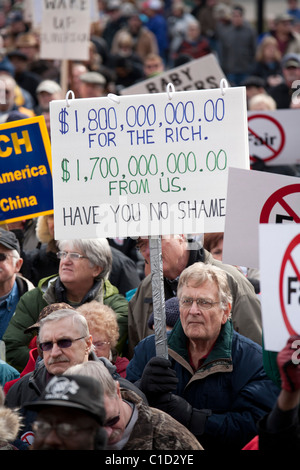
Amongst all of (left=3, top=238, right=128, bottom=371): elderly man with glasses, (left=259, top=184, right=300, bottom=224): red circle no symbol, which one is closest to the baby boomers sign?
(left=259, top=184, right=300, bottom=224): red circle no symbol

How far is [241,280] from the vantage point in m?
5.05

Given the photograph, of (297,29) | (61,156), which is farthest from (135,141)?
(297,29)

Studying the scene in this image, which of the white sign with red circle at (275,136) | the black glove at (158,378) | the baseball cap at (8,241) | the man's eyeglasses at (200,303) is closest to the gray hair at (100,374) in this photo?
the black glove at (158,378)

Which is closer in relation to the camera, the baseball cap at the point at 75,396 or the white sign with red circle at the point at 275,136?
the baseball cap at the point at 75,396

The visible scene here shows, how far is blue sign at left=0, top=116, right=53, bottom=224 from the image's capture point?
5.57 meters

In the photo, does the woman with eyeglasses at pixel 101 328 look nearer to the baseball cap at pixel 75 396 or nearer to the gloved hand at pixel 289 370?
the baseball cap at pixel 75 396

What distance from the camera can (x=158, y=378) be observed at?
4.02 meters

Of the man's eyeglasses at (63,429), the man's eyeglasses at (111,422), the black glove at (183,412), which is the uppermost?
the man's eyeglasses at (63,429)

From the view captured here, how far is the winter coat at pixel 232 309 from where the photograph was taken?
4898 millimetres

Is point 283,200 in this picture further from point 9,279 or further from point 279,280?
point 9,279

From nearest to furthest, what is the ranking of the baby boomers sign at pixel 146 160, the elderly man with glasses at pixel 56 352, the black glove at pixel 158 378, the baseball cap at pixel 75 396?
the baseball cap at pixel 75 396 < the black glove at pixel 158 378 < the elderly man with glasses at pixel 56 352 < the baby boomers sign at pixel 146 160

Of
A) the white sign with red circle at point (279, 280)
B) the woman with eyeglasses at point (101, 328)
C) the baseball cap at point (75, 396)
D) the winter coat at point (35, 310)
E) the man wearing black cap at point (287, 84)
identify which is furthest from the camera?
the man wearing black cap at point (287, 84)

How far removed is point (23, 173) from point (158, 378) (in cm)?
204

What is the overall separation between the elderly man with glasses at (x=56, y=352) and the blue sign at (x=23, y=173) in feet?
4.80
